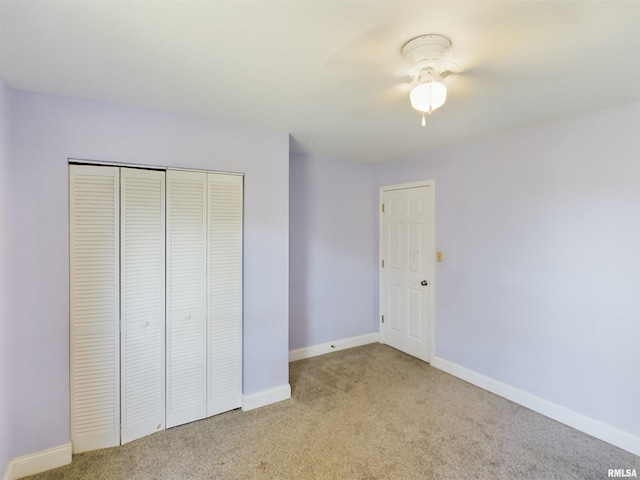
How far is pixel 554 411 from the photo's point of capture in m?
2.46

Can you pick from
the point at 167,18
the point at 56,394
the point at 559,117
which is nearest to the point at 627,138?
the point at 559,117

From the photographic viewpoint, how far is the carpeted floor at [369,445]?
1.92 m

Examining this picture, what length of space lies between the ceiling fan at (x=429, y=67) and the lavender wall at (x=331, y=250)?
2115 millimetres

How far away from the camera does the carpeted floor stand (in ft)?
6.31

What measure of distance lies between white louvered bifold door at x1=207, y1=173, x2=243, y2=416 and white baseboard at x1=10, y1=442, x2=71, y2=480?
885 mm

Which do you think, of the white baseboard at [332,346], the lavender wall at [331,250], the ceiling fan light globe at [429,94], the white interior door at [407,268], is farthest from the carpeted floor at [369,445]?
the ceiling fan light globe at [429,94]

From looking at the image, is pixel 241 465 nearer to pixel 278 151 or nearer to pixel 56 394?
pixel 56 394

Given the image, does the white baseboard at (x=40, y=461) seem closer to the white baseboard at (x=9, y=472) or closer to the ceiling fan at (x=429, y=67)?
the white baseboard at (x=9, y=472)

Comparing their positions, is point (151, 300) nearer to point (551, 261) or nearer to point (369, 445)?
point (369, 445)

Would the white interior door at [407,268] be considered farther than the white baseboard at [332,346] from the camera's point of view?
No

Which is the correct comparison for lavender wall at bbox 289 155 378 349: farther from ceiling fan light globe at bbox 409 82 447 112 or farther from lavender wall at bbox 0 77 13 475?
lavender wall at bbox 0 77 13 475

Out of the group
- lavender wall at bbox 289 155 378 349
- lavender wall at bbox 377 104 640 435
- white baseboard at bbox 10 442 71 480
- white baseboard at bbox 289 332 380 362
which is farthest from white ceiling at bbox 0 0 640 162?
white baseboard at bbox 289 332 380 362

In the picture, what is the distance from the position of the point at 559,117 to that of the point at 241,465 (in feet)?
10.9

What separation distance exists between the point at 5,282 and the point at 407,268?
11.4ft
